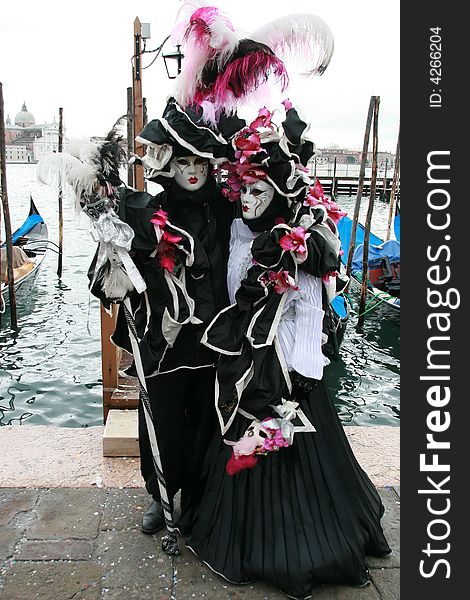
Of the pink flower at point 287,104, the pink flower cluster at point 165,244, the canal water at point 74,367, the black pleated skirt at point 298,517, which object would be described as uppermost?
the pink flower at point 287,104

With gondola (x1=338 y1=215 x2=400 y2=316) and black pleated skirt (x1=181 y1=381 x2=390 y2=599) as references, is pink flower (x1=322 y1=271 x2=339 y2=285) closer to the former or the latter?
black pleated skirt (x1=181 y1=381 x2=390 y2=599)

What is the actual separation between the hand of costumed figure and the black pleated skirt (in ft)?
2.22

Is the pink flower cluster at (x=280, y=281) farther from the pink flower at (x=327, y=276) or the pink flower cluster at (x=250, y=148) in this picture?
the pink flower cluster at (x=250, y=148)

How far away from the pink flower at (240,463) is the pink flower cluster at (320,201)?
930 millimetres

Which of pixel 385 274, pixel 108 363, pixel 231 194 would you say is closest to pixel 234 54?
pixel 231 194

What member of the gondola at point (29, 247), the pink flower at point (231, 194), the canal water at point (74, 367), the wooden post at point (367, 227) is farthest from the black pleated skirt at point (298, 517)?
the gondola at point (29, 247)

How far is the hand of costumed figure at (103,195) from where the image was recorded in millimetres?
2051

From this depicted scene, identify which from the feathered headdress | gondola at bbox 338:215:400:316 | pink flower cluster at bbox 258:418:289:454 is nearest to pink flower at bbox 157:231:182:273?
the feathered headdress

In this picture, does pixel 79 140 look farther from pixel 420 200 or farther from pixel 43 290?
pixel 43 290

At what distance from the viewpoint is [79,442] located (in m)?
3.28

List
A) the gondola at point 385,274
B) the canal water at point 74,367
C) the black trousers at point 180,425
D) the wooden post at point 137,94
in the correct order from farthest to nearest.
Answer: the gondola at point 385,274
the canal water at point 74,367
the wooden post at point 137,94
the black trousers at point 180,425

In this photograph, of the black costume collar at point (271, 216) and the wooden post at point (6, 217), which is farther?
the wooden post at point (6, 217)

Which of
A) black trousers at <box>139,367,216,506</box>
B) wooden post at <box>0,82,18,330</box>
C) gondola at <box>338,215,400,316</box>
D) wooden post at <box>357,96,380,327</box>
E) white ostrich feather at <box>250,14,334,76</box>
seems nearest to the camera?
white ostrich feather at <box>250,14,334,76</box>

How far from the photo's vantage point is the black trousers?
7.78 ft
